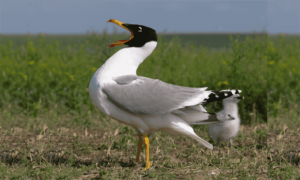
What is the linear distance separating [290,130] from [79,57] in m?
5.55

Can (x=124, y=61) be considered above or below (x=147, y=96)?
above

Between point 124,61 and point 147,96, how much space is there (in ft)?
1.74

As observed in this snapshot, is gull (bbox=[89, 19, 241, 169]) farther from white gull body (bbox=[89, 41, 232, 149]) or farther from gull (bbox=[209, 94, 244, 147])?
gull (bbox=[209, 94, 244, 147])

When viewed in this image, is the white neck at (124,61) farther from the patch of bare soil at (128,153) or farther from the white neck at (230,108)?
the white neck at (230,108)

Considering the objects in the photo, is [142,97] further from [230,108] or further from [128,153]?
[230,108]

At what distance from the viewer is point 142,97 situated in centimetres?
355

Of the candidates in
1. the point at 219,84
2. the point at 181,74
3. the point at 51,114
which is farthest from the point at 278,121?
the point at 51,114

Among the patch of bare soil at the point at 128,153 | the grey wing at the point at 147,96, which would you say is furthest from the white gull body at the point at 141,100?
the patch of bare soil at the point at 128,153

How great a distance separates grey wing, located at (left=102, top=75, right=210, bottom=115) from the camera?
11.5 ft

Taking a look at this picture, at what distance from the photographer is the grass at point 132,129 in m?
3.84

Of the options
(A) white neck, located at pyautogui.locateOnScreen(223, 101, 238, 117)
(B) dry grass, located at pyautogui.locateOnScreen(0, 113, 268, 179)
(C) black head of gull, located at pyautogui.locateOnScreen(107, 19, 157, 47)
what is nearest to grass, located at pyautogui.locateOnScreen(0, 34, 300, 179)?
(B) dry grass, located at pyautogui.locateOnScreen(0, 113, 268, 179)

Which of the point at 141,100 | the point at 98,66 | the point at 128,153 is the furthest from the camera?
the point at 98,66

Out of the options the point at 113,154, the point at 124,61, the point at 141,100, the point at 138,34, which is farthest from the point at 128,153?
the point at 138,34

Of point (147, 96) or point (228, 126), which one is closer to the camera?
point (147, 96)
